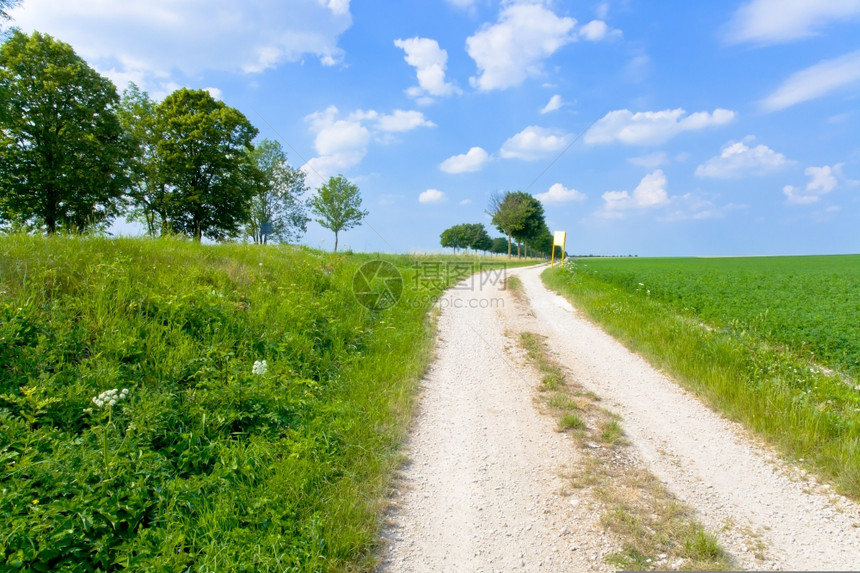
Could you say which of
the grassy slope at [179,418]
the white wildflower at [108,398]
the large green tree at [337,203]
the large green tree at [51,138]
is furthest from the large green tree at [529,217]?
the white wildflower at [108,398]

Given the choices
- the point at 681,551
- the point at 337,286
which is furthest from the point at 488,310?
the point at 681,551

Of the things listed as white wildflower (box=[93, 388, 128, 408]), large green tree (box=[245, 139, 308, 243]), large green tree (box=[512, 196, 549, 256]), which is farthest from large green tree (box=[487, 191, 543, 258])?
white wildflower (box=[93, 388, 128, 408])

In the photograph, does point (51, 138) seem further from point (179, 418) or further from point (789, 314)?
point (789, 314)

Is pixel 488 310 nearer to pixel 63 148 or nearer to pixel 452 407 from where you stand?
pixel 452 407

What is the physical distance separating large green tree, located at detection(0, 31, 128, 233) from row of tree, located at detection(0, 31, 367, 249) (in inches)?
1.9

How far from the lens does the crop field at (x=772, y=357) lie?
14.8 ft

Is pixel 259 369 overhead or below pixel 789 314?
below

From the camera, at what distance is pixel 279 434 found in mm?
4500

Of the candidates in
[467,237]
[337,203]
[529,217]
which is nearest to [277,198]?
[337,203]

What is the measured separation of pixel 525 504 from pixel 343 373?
3.70 m

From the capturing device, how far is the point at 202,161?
2923cm

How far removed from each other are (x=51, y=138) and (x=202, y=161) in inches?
350

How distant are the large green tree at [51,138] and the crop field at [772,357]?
24.8 metres

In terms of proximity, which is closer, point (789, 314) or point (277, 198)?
point (789, 314)
